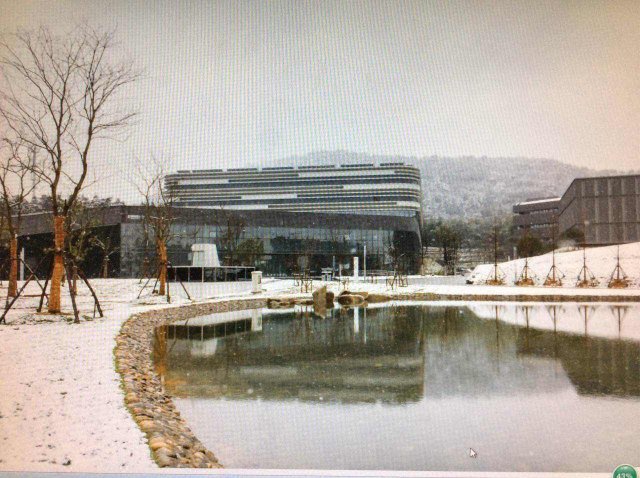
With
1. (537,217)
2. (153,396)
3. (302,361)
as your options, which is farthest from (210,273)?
(537,217)

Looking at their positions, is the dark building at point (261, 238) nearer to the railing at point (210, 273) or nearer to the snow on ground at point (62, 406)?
the railing at point (210, 273)

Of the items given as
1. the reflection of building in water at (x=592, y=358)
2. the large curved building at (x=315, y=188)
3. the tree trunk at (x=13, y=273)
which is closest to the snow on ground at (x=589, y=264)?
the reflection of building in water at (x=592, y=358)

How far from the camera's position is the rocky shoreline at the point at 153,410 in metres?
2.56

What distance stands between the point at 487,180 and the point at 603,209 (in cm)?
107

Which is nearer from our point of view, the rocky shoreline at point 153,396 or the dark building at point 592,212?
the rocky shoreline at point 153,396

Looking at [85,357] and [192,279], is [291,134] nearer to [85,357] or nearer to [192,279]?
[85,357]

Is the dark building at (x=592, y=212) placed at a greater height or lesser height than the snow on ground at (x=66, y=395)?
greater

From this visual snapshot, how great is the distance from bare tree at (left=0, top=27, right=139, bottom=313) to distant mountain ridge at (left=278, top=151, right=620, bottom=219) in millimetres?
2355

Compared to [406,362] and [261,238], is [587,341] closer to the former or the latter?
[406,362]

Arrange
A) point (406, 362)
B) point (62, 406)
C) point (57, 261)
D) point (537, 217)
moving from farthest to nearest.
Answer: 1. point (57, 261)
2. point (406, 362)
3. point (537, 217)
4. point (62, 406)

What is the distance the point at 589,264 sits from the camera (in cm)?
579

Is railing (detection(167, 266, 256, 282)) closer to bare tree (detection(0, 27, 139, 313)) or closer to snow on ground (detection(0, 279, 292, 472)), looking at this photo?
bare tree (detection(0, 27, 139, 313))

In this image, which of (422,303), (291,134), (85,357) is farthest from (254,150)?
(422,303)

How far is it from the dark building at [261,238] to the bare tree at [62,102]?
1.29 m
